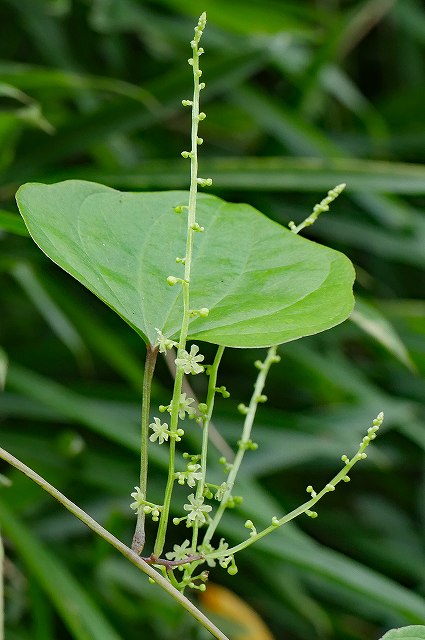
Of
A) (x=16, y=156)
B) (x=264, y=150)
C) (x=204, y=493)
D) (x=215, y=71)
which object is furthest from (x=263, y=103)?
(x=204, y=493)

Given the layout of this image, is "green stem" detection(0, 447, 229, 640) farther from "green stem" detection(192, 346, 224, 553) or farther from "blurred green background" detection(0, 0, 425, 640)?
"blurred green background" detection(0, 0, 425, 640)

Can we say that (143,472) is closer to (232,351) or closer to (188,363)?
(188,363)

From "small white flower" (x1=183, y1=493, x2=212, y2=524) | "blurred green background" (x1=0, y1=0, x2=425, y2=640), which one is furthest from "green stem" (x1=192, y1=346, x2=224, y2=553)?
"blurred green background" (x1=0, y1=0, x2=425, y2=640)

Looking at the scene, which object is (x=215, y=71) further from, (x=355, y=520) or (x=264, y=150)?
(x=355, y=520)

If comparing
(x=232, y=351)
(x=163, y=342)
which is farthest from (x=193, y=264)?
(x=232, y=351)

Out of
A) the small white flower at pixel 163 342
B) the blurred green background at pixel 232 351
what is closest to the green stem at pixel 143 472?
the small white flower at pixel 163 342

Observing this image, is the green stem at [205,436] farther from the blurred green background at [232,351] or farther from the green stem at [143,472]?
the blurred green background at [232,351]
